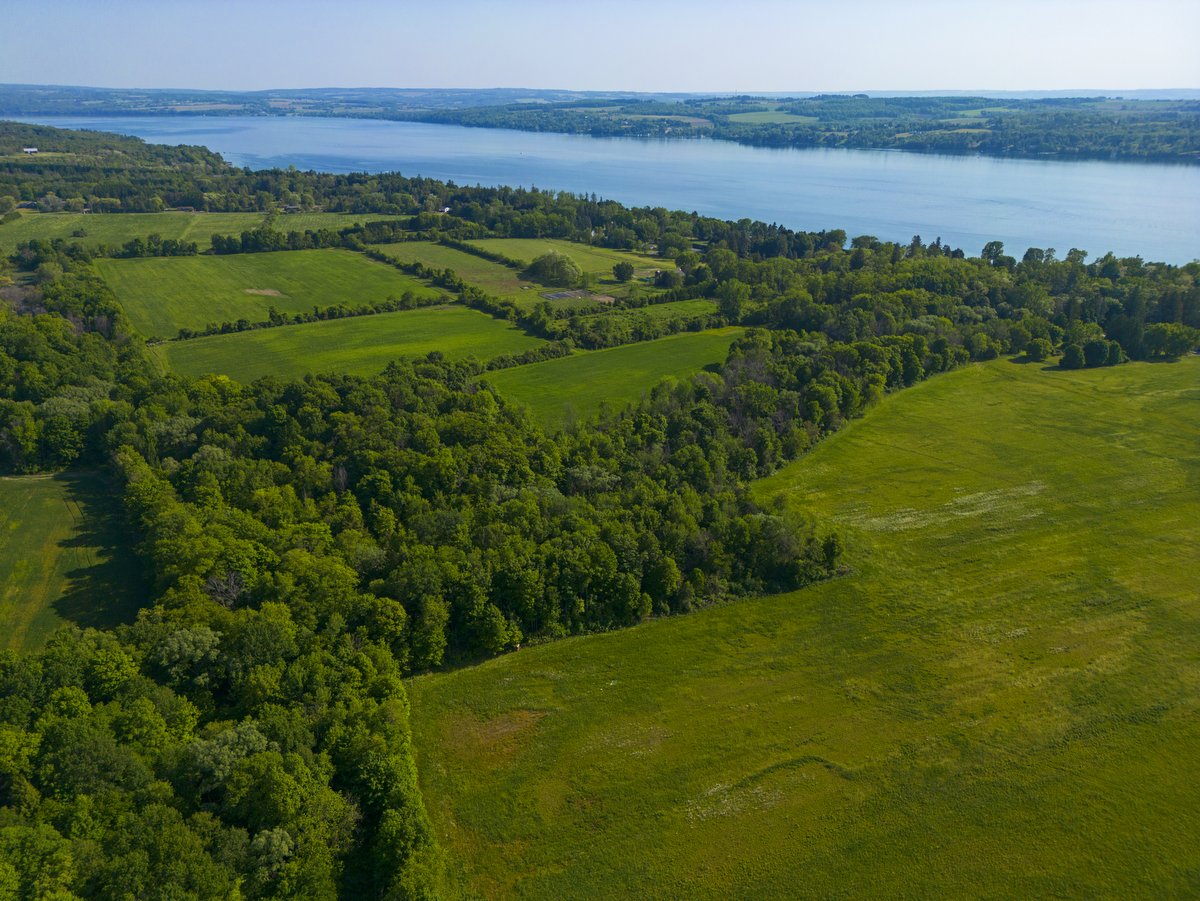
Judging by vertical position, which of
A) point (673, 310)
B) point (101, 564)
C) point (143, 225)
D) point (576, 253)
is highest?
point (143, 225)

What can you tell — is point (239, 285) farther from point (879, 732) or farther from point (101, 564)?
point (879, 732)

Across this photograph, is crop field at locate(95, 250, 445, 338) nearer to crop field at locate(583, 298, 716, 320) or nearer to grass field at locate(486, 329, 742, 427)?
crop field at locate(583, 298, 716, 320)

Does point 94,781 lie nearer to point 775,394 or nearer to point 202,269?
point 775,394

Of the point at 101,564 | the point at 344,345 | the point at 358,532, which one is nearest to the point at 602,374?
the point at 344,345

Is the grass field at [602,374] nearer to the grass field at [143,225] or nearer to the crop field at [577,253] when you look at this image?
the crop field at [577,253]

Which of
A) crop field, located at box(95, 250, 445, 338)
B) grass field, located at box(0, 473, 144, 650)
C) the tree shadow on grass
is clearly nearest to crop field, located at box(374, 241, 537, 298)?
crop field, located at box(95, 250, 445, 338)

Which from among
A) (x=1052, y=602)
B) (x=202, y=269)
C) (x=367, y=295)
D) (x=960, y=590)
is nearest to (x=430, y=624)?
(x=960, y=590)
